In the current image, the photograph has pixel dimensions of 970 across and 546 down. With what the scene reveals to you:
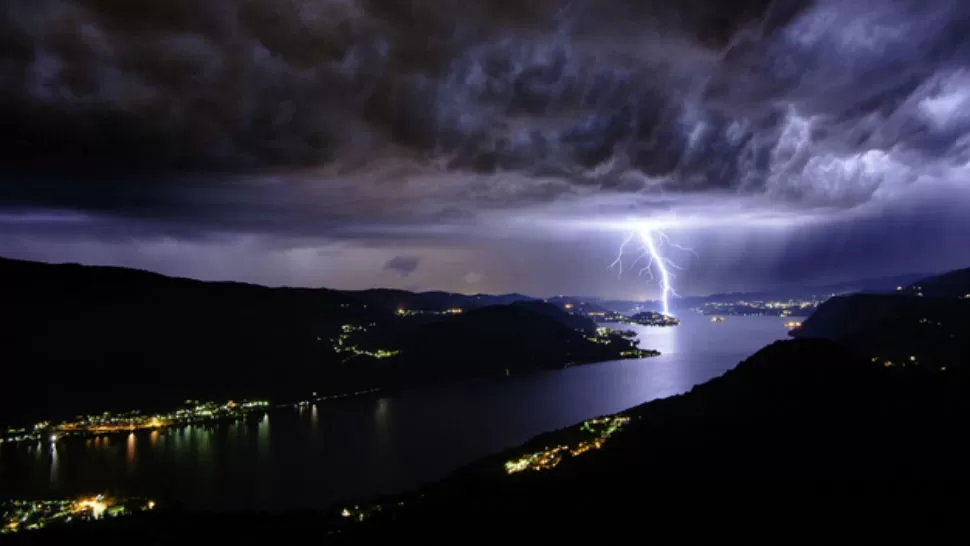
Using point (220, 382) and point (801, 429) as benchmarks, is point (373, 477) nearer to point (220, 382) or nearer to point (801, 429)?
point (801, 429)

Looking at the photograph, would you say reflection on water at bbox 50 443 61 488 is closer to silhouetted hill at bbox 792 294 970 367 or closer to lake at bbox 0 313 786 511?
lake at bbox 0 313 786 511

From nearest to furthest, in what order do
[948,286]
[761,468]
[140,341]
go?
[761,468]
[140,341]
[948,286]

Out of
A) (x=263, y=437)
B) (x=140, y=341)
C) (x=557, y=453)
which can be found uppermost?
(x=140, y=341)

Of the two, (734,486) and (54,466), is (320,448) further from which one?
(734,486)

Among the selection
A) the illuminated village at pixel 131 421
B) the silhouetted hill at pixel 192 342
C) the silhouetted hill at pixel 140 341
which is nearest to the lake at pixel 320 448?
the illuminated village at pixel 131 421

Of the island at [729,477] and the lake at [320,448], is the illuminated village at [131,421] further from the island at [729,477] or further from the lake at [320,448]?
the island at [729,477]

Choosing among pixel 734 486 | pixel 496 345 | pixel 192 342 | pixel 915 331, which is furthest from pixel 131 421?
pixel 915 331

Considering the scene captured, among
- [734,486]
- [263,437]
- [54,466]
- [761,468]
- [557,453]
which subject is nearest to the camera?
[734,486]
